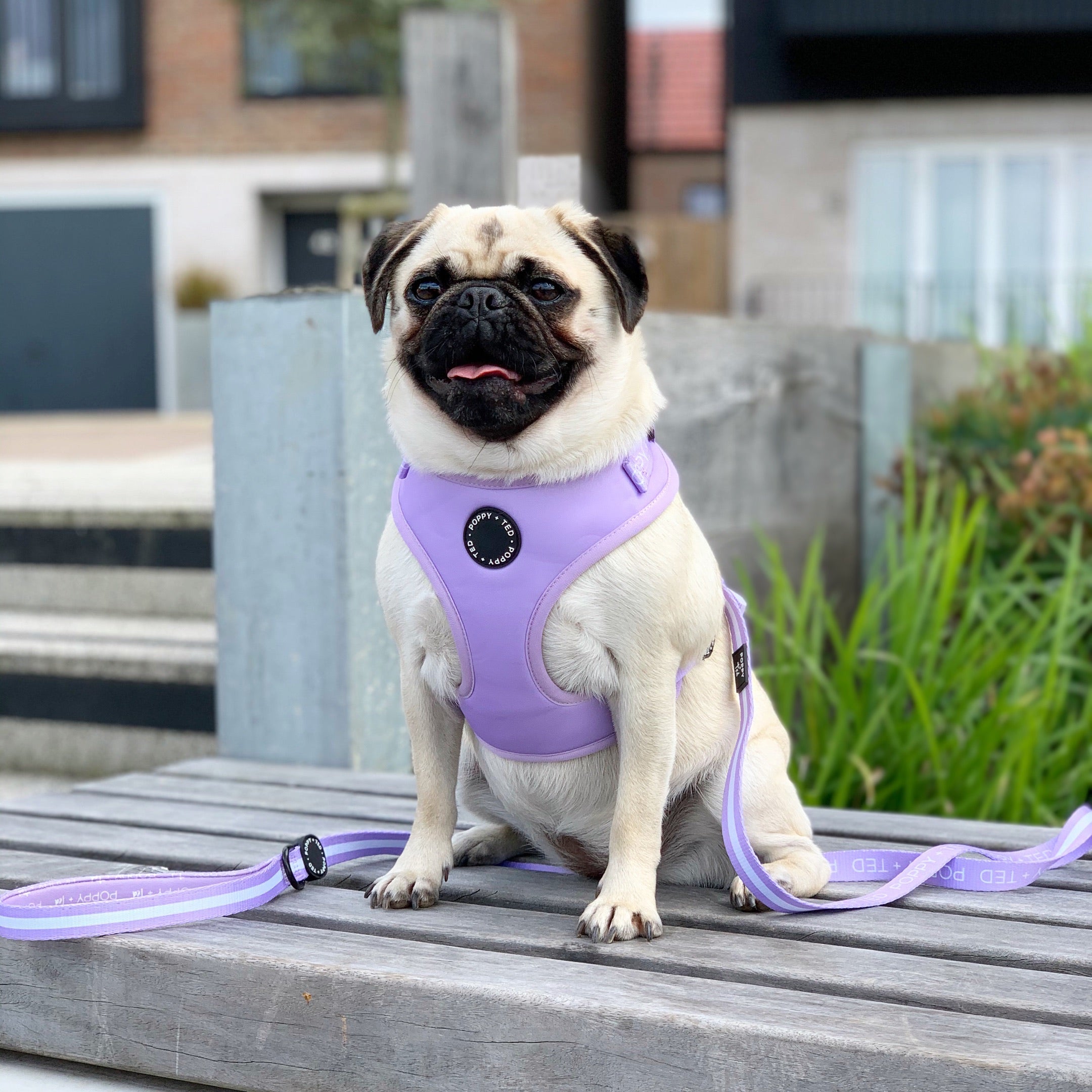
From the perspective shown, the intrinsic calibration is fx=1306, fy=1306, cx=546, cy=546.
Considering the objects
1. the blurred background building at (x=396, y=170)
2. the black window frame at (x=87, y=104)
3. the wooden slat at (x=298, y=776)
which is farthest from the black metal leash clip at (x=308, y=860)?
the black window frame at (x=87, y=104)

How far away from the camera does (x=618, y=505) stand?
176cm

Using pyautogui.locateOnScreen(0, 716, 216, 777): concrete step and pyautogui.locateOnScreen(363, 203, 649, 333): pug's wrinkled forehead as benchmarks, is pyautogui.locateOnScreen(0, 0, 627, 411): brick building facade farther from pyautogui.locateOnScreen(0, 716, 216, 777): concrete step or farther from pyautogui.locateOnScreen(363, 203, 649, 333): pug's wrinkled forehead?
pyautogui.locateOnScreen(363, 203, 649, 333): pug's wrinkled forehead

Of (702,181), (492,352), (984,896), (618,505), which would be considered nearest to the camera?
(492,352)

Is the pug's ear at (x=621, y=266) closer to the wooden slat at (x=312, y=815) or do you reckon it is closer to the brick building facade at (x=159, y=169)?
the wooden slat at (x=312, y=815)

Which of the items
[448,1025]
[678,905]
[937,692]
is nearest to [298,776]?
[678,905]

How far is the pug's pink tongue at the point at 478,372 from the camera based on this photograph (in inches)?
65.2

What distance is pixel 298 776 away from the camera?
2654mm

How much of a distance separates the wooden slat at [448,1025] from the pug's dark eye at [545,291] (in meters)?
0.84

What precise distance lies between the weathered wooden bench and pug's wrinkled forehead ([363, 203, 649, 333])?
2.70 ft

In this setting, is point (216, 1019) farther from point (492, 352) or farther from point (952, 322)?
point (952, 322)

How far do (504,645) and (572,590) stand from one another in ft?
0.38

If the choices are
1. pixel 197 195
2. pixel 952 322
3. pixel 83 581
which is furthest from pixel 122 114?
pixel 83 581

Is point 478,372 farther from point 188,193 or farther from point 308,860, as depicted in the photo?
point 188,193

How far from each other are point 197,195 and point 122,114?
1.19m
